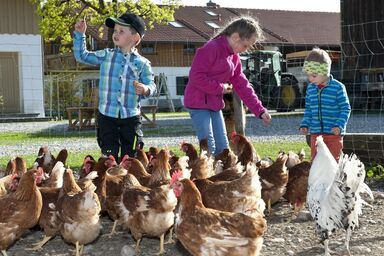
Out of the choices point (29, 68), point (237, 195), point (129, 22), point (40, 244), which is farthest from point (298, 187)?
point (29, 68)

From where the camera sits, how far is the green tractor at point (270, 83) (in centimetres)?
2412

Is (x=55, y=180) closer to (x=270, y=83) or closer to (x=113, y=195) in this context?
(x=113, y=195)

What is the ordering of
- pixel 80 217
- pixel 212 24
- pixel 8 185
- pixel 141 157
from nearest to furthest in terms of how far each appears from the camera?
pixel 80 217 < pixel 8 185 < pixel 141 157 < pixel 212 24

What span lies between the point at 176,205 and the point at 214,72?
1936mm

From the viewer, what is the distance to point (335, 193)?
469cm

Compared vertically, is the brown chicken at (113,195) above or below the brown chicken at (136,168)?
below

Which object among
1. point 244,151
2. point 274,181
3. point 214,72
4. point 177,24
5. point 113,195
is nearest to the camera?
point 113,195

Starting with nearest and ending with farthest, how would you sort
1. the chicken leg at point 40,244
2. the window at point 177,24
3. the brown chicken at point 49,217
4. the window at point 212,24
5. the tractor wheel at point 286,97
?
1. the brown chicken at point 49,217
2. the chicken leg at point 40,244
3. the tractor wheel at point 286,97
4. the window at point 177,24
5. the window at point 212,24

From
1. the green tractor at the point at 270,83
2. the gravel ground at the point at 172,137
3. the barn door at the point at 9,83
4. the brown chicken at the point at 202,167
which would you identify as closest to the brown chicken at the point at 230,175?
the brown chicken at the point at 202,167

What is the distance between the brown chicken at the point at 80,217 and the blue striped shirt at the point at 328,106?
261 centimetres

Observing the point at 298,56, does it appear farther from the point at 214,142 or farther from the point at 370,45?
the point at 214,142

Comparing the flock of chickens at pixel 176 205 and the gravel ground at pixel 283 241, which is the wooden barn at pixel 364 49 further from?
the flock of chickens at pixel 176 205

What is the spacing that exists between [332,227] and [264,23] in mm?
42464

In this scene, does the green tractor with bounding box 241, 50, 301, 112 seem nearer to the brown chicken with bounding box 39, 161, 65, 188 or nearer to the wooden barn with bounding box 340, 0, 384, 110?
the wooden barn with bounding box 340, 0, 384, 110
